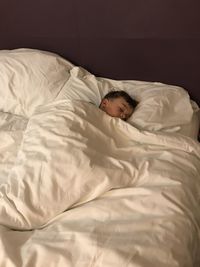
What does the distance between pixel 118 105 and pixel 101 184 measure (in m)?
0.48

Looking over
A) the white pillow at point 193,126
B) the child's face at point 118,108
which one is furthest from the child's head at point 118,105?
the white pillow at point 193,126

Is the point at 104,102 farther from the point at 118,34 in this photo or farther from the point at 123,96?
the point at 118,34

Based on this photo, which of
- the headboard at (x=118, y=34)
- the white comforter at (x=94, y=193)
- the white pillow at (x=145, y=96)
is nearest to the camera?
the white comforter at (x=94, y=193)

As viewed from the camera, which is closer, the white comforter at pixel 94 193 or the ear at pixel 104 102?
the white comforter at pixel 94 193

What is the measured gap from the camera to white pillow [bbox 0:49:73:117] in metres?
1.85

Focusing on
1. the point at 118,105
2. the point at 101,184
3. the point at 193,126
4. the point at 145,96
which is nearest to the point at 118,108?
the point at 118,105

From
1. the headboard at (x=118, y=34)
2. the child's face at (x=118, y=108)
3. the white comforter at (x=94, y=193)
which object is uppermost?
the headboard at (x=118, y=34)

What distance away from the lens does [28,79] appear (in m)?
1.88

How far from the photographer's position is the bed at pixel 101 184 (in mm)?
1060

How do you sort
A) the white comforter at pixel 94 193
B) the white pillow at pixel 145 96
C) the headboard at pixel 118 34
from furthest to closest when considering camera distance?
the headboard at pixel 118 34
the white pillow at pixel 145 96
the white comforter at pixel 94 193

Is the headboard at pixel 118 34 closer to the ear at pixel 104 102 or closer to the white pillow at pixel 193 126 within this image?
the white pillow at pixel 193 126

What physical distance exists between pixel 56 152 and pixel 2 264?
442 millimetres

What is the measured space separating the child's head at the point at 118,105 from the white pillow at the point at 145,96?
3cm

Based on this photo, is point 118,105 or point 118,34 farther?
point 118,34
